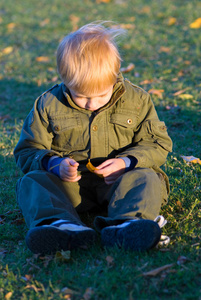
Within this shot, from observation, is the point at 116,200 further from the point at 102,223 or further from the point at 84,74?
the point at 84,74

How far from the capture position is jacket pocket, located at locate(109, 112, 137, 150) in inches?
124

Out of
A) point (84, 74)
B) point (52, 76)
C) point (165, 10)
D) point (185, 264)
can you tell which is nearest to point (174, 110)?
point (52, 76)

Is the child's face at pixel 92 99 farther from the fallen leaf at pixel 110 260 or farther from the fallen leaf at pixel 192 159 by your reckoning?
the fallen leaf at pixel 192 159

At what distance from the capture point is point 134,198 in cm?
277

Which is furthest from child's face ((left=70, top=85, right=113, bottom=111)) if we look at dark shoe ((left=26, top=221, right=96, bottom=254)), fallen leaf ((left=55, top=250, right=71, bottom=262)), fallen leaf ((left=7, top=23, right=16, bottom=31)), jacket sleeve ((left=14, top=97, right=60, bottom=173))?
fallen leaf ((left=7, top=23, right=16, bottom=31))

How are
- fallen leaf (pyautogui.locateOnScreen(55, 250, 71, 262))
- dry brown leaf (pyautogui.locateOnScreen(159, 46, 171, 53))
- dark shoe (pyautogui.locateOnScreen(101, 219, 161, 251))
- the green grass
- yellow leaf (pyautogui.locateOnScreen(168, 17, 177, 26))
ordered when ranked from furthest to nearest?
yellow leaf (pyautogui.locateOnScreen(168, 17, 177, 26))
dry brown leaf (pyautogui.locateOnScreen(159, 46, 171, 53))
fallen leaf (pyautogui.locateOnScreen(55, 250, 71, 262))
dark shoe (pyautogui.locateOnScreen(101, 219, 161, 251))
the green grass

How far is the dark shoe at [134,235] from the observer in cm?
249

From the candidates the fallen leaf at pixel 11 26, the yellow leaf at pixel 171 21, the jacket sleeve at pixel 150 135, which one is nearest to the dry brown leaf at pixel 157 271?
the jacket sleeve at pixel 150 135

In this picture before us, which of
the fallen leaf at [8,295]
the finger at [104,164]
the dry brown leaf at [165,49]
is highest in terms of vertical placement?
the finger at [104,164]

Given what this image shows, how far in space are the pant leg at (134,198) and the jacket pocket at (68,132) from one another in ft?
1.52

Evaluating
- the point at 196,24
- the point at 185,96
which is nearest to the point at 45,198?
the point at 185,96

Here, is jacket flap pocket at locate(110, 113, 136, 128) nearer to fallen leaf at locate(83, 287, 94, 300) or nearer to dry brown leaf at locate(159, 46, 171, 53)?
fallen leaf at locate(83, 287, 94, 300)

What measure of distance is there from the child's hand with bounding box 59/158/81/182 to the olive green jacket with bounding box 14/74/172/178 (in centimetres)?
18

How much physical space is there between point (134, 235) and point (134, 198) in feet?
1.01
